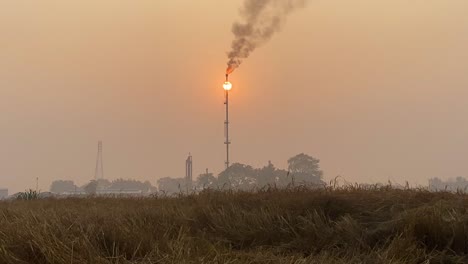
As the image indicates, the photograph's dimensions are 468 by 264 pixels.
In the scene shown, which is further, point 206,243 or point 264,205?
point 264,205

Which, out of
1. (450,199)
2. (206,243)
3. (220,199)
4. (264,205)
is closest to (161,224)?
(206,243)

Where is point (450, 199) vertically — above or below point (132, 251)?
above

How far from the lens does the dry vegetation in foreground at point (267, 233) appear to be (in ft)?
16.0

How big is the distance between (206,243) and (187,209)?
3.75 metres

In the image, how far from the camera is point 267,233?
23.8 ft

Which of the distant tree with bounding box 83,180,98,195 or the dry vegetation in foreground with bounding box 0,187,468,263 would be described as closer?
the dry vegetation in foreground with bounding box 0,187,468,263

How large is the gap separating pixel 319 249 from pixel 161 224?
2.67 metres

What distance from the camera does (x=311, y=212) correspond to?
823 cm

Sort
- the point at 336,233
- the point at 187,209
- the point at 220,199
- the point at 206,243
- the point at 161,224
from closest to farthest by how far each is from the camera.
→ 1. the point at 206,243
2. the point at 336,233
3. the point at 161,224
4. the point at 187,209
5. the point at 220,199

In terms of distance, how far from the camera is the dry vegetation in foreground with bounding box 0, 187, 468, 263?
4.89 m

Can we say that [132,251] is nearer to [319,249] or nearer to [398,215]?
[319,249]

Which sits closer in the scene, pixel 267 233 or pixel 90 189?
pixel 267 233

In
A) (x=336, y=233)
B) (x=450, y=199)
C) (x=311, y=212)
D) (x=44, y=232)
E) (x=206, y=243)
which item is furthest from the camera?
(x=450, y=199)

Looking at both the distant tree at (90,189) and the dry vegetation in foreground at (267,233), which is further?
the distant tree at (90,189)
